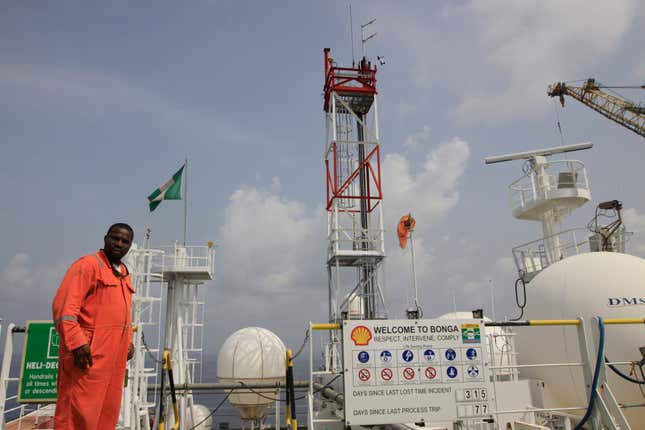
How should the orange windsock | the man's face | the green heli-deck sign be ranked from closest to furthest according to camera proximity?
the man's face → the green heli-deck sign → the orange windsock

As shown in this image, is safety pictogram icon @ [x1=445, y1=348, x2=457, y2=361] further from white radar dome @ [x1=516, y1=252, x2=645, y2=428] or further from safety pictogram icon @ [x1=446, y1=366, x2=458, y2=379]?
white radar dome @ [x1=516, y1=252, x2=645, y2=428]

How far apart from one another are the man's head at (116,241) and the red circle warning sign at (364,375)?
3040 mm

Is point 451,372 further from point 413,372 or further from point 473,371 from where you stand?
point 413,372

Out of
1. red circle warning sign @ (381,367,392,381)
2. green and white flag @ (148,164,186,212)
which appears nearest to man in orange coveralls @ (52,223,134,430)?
red circle warning sign @ (381,367,392,381)

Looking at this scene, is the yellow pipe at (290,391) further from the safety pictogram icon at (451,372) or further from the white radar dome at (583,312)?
the white radar dome at (583,312)

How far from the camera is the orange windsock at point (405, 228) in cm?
1364

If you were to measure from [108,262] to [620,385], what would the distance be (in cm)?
952

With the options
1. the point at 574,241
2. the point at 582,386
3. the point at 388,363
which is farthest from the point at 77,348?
the point at 574,241

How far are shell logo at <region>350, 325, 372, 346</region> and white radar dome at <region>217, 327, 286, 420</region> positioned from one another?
14.4 metres

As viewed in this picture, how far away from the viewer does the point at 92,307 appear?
3529 mm

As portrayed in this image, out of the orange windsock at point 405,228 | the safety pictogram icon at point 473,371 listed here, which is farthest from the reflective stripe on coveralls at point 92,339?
the orange windsock at point 405,228

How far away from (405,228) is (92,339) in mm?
11615

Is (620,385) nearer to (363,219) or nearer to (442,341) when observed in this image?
(442,341)

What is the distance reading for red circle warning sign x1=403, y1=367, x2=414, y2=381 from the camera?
5.25 metres
